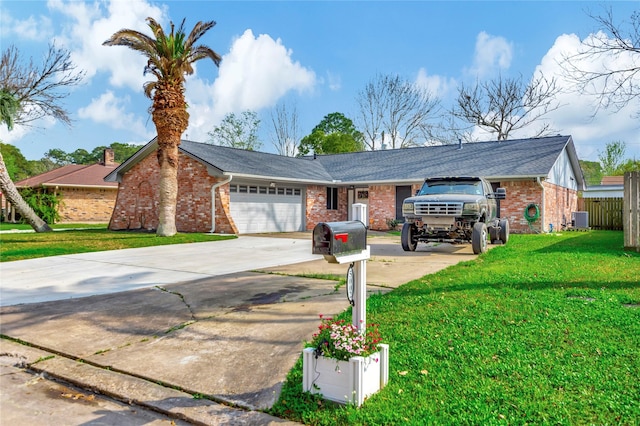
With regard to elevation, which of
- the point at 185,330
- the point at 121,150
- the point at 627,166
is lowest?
the point at 185,330

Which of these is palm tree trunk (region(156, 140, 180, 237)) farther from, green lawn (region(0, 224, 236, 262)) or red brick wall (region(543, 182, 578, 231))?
red brick wall (region(543, 182, 578, 231))

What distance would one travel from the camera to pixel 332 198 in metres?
24.9

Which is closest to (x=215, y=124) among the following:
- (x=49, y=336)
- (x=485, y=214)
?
(x=485, y=214)

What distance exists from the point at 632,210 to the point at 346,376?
971 centimetres

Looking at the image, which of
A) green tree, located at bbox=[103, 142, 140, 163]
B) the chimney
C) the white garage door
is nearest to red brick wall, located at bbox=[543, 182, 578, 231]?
the white garage door

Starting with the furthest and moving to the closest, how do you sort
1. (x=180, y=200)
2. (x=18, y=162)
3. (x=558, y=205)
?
(x=18, y=162)
(x=558, y=205)
(x=180, y=200)

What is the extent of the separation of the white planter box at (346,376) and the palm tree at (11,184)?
2085 cm

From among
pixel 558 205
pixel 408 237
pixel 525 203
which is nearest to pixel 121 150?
pixel 558 205

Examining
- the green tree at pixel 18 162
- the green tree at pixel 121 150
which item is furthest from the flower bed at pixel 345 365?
the green tree at pixel 121 150

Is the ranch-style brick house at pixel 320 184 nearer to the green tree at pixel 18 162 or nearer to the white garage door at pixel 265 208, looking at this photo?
the white garage door at pixel 265 208

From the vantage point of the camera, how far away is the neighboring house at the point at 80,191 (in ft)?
97.1

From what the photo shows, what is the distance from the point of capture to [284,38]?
81.3 ft

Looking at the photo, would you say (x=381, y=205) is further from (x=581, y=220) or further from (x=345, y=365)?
(x=345, y=365)

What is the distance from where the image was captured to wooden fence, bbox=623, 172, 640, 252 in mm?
9852
